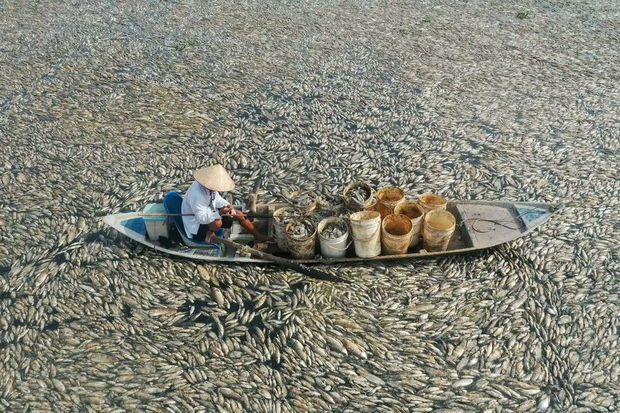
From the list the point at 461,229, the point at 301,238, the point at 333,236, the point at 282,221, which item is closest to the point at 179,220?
the point at 282,221

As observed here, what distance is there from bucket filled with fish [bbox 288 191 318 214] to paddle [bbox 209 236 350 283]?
0.78 m

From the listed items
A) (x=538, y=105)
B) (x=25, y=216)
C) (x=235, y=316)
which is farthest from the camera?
(x=538, y=105)

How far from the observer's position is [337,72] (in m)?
12.2

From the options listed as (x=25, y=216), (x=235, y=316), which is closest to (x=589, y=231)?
(x=235, y=316)

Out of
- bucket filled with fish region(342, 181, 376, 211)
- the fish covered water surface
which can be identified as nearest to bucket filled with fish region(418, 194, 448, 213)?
bucket filled with fish region(342, 181, 376, 211)

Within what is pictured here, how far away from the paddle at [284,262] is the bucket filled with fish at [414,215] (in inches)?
42.8

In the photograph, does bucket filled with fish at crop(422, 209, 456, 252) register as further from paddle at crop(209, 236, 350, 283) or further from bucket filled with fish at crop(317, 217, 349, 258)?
paddle at crop(209, 236, 350, 283)

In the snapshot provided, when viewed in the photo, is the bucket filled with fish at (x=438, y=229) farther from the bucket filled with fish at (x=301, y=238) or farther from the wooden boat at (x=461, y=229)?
the bucket filled with fish at (x=301, y=238)

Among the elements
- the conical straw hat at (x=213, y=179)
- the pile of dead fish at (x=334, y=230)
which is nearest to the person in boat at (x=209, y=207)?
the conical straw hat at (x=213, y=179)

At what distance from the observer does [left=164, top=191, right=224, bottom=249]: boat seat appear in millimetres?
6703

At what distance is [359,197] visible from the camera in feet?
22.5

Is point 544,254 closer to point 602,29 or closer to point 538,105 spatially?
point 538,105

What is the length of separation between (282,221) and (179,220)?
4.67 ft

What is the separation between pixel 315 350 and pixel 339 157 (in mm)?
4392
